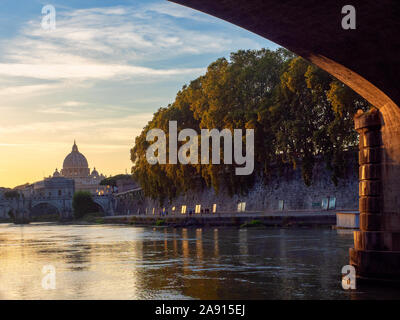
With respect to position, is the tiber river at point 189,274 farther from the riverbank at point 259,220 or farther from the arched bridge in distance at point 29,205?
the arched bridge in distance at point 29,205

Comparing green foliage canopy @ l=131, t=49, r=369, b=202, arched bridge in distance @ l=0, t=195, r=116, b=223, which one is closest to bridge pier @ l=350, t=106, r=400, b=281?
green foliage canopy @ l=131, t=49, r=369, b=202

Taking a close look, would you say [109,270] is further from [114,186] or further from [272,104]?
[114,186]

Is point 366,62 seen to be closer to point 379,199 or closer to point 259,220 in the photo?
point 379,199

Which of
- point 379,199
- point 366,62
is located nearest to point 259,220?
point 379,199

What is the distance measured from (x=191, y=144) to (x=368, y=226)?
4301cm

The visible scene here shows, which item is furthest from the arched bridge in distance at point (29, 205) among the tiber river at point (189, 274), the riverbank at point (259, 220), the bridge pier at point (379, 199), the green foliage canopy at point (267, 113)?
the bridge pier at point (379, 199)

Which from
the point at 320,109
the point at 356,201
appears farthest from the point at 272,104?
the point at 356,201

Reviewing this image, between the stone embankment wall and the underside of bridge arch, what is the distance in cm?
3159

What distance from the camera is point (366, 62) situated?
1274cm

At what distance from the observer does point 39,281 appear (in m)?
14.5

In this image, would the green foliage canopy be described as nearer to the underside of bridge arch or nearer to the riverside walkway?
the riverside walkway

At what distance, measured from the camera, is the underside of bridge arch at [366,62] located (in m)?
10.8

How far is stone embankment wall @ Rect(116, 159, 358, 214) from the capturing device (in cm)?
4594
